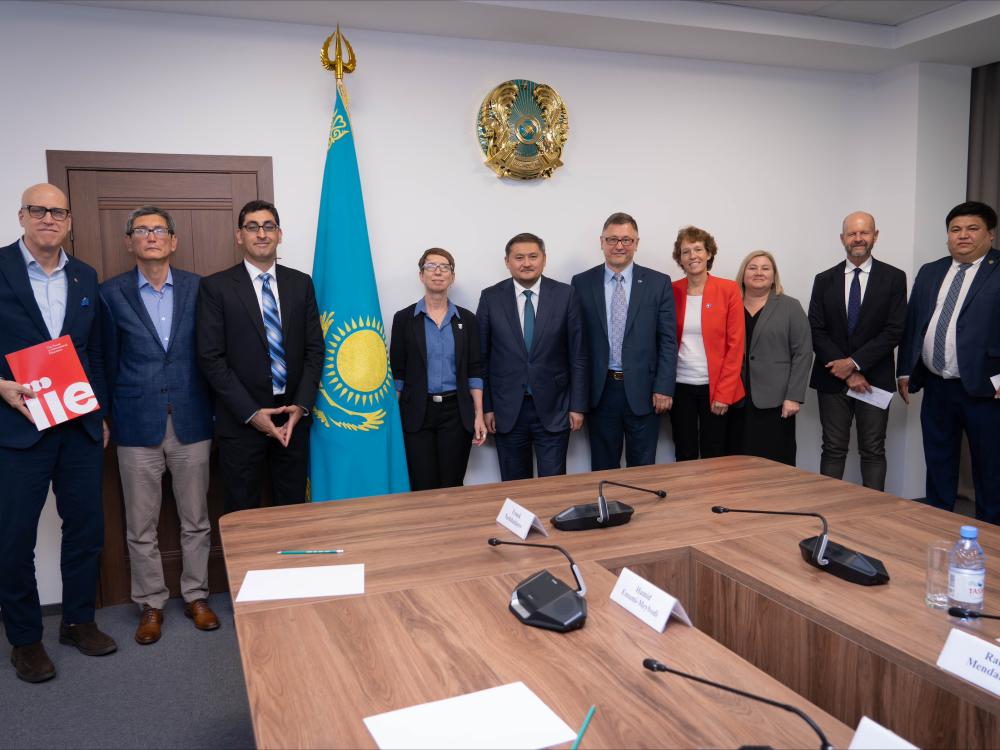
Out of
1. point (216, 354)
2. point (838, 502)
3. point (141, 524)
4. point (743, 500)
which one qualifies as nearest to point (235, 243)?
point (216, 354)

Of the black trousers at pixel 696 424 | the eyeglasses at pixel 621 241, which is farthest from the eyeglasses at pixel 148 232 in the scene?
the black trousers at pixel 696 424

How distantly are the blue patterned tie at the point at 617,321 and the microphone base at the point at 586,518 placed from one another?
1921mm

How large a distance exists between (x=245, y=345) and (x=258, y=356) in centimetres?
7

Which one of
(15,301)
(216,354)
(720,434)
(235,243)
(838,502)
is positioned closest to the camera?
(838,502)

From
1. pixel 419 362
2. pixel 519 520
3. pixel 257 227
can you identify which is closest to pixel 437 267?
pixel 419 362

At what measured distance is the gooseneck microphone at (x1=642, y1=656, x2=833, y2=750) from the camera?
0.96 metres

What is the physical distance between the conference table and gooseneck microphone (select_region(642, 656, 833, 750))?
0.01 meters

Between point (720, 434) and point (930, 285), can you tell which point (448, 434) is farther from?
point (930, 285)

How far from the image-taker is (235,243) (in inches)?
141

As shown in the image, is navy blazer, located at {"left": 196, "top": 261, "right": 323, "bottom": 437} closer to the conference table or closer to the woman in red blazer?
the conference table

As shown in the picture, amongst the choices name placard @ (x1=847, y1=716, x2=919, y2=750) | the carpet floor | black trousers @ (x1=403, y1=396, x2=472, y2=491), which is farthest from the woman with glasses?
name placard @ (x1=847, y1=716, x2=919, y2=750)

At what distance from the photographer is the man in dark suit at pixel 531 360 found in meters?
3.67

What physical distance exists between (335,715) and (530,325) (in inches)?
108

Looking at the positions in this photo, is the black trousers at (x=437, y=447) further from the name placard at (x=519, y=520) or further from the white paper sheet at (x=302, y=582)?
the white paper sheet at (x=302, y=582)
